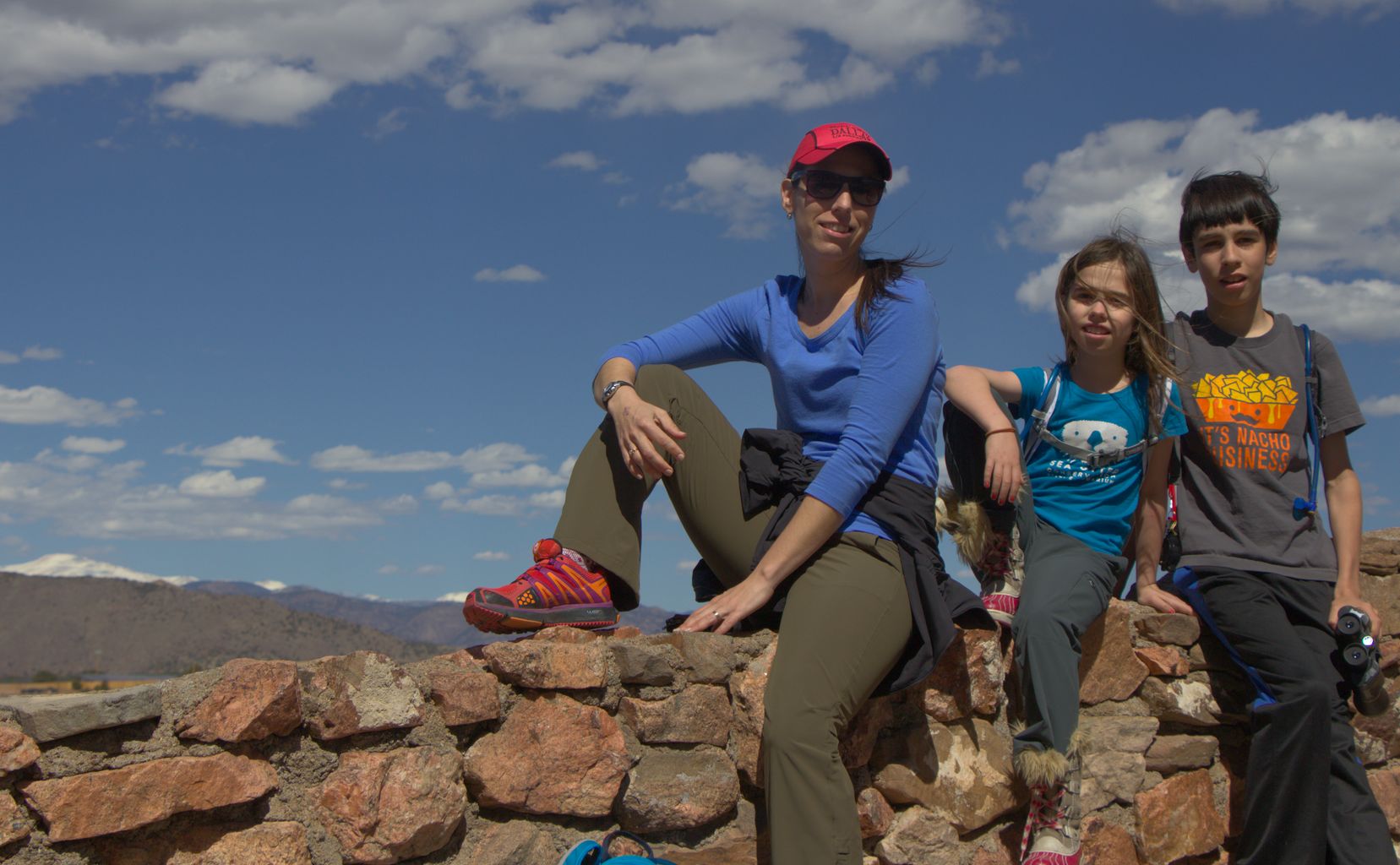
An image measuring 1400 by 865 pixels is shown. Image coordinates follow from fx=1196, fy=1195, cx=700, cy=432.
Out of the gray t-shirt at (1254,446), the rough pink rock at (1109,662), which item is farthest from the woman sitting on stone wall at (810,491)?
→ the gray t-shirt at (1254,446)

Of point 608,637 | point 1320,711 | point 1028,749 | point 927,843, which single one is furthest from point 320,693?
point 1320,711

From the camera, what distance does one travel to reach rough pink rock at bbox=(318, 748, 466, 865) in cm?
243

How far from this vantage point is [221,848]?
7.55ft

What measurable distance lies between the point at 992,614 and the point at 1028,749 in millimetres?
360

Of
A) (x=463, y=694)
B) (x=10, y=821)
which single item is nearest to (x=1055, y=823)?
(x=463, y=694)

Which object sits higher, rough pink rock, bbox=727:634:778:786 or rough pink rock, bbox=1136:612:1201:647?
rough pink rock, bbox=1136:612:1201:647

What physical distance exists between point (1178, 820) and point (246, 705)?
2.52 metres

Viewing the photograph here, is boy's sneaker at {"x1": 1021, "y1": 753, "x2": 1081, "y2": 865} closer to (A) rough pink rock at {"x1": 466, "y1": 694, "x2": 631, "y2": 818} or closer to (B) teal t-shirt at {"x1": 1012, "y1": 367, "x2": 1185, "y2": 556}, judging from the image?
(B) teal t-shirt at {"x1": 1012, "y1": 367, "x2": 1185, "y2": 556}

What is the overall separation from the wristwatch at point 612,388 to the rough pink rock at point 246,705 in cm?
98

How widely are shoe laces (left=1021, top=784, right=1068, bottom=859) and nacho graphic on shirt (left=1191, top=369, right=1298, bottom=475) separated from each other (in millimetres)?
1156

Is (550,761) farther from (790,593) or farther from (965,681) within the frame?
(965,681)

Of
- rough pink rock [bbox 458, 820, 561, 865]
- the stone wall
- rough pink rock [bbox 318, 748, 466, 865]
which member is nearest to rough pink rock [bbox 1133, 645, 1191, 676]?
the stone wall

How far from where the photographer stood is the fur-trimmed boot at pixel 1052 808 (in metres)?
2.91

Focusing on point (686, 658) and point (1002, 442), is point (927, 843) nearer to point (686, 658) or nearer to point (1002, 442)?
point (686, 658)
